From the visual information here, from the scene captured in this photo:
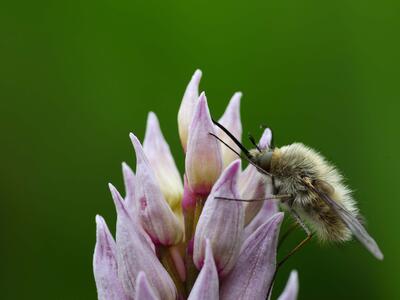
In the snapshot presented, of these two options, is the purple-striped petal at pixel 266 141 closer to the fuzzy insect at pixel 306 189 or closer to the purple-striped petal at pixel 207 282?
the fuzzy insect at pixel 306 189

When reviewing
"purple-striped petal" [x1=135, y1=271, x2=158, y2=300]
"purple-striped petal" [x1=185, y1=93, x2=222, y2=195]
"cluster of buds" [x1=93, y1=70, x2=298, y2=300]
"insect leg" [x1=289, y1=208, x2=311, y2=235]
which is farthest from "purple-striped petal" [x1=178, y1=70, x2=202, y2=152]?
"purple-striped petal" [x1=135, y1=271, x2=158, y2=300]

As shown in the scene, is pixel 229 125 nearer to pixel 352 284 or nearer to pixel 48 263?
pixel 352 284

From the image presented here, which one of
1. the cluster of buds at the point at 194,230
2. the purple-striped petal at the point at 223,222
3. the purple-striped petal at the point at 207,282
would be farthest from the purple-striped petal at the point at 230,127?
the purple-striped petal at the point at 207,282

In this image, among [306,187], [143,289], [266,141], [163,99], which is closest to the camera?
[143,289]

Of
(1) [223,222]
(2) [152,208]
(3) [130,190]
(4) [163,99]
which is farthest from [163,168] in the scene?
(4) [163,99]

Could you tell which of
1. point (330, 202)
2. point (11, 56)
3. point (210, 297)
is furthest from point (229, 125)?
point (11, 56)

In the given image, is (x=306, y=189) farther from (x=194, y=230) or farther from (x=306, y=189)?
(x=194, y=230)
